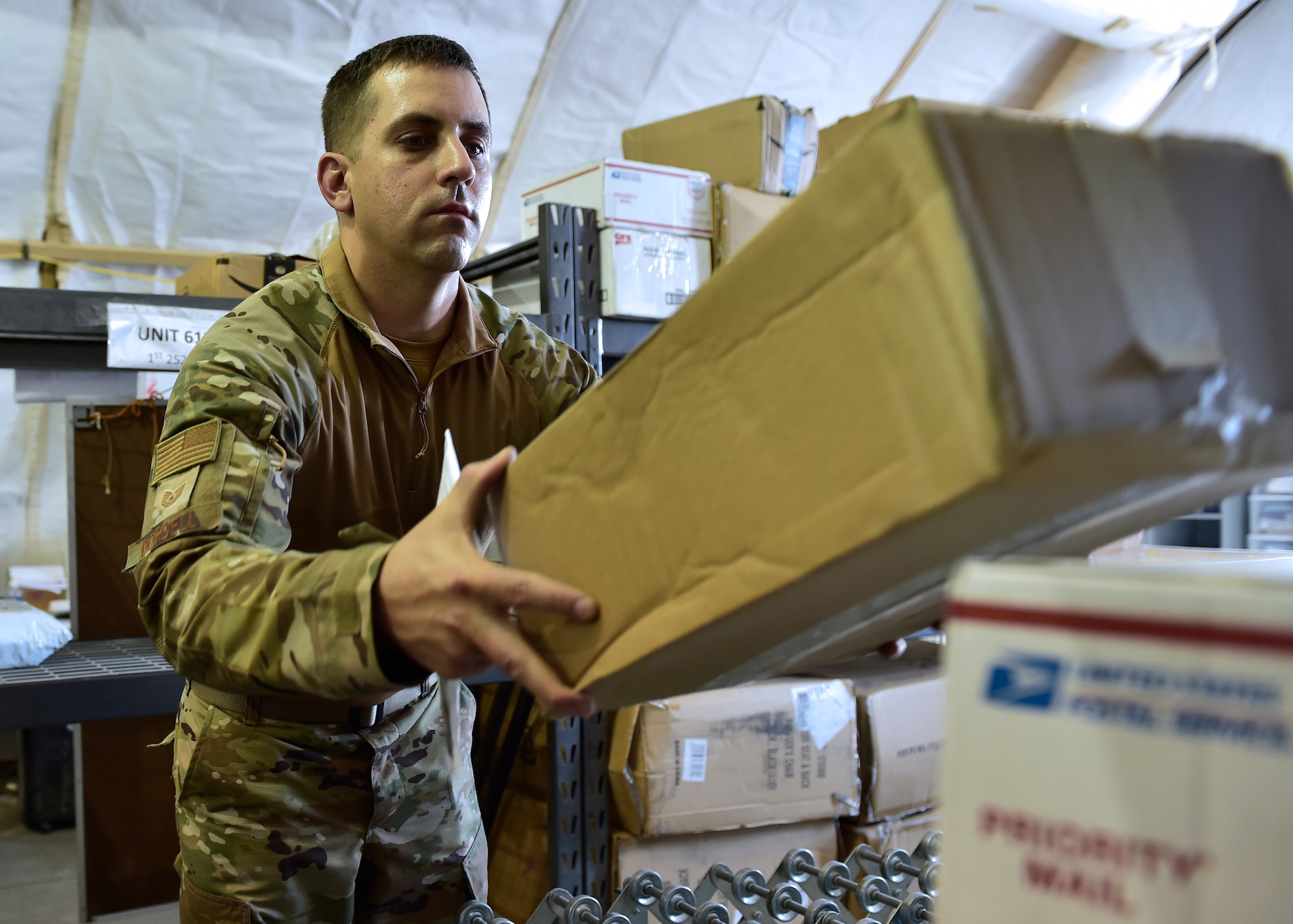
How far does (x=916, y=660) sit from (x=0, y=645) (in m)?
1.84

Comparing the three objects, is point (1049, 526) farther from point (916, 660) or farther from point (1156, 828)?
point (916, 660)

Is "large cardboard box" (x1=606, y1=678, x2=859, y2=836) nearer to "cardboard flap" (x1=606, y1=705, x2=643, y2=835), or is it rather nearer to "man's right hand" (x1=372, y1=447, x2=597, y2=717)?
"cardboard flap" (x1=606, y1=705, x2=643, y2=835)

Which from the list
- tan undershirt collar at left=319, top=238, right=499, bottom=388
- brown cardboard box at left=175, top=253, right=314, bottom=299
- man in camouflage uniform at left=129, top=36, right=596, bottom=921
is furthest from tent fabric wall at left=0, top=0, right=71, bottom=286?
tan undershirt collar at left=319, top=238, right=499, bottom=388

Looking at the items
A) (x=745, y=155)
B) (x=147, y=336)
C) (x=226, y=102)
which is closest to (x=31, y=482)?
(x=226, y=102)

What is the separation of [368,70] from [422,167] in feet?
0.53

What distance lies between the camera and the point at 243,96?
3219 mm

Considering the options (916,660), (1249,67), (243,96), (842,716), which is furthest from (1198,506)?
(1249,67)

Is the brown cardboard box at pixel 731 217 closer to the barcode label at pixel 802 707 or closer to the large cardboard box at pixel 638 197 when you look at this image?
the large cardboard box at pixel 638 197

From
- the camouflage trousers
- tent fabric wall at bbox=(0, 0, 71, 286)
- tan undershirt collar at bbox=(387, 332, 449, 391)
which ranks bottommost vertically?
the camouflage trousers

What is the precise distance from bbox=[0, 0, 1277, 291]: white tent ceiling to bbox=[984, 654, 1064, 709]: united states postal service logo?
3.20m

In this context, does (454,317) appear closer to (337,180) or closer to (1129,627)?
(337,180)

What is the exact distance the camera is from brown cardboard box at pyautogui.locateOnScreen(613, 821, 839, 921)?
1.89 m

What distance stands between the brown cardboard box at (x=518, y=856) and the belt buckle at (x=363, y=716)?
90 cm

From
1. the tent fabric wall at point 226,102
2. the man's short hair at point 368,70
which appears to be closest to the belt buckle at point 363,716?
the man's short hair at point 368,70
